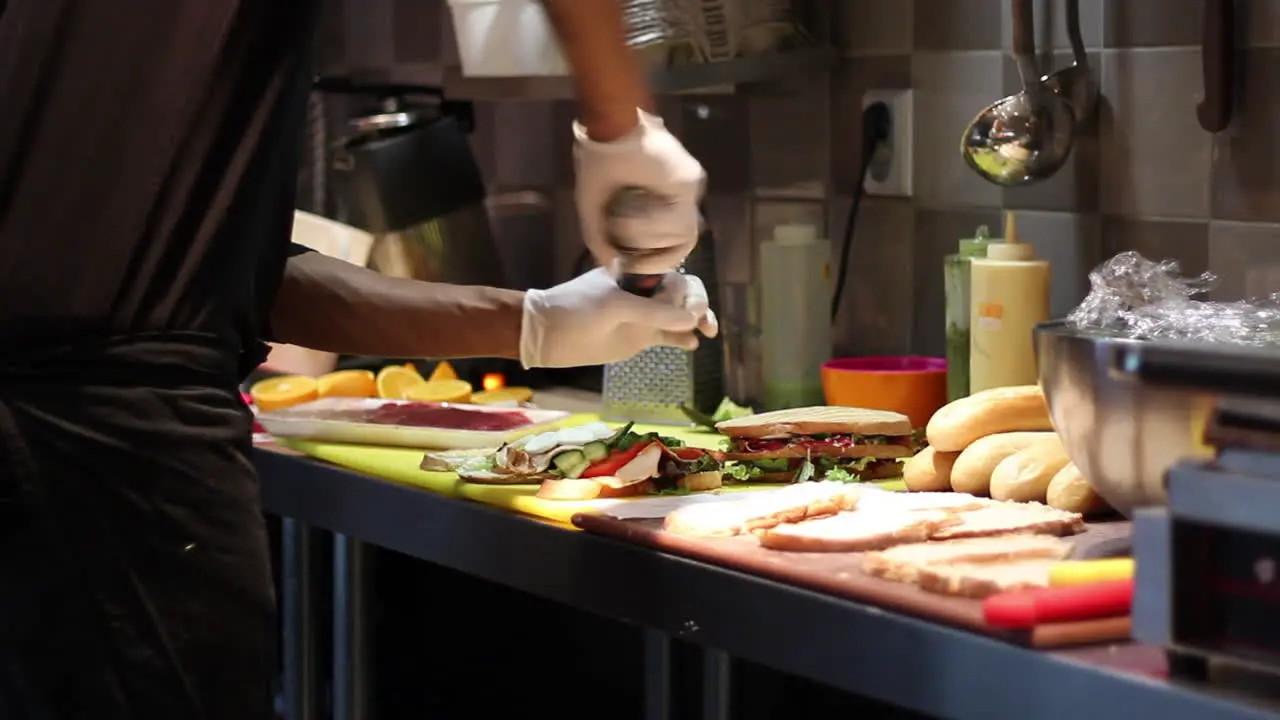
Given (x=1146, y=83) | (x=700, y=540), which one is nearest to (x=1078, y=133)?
(x=1146, y=83)

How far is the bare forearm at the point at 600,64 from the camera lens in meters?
1.29

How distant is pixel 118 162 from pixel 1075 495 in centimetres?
75

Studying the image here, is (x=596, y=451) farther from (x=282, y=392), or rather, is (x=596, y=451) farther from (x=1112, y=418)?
(x=282, y=392)

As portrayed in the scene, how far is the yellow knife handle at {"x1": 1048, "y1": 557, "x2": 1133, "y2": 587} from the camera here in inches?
40.1

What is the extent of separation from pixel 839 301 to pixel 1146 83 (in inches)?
19.4

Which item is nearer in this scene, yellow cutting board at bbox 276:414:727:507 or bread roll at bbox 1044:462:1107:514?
bread roll at bbox 1044:462:1107:514

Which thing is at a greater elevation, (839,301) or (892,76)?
(892,76)

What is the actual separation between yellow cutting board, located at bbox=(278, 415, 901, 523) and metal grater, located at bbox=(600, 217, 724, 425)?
28 mm

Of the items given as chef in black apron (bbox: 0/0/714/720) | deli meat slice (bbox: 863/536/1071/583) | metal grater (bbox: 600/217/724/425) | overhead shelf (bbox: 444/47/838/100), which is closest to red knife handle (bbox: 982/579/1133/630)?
deli meat slice (bbox: 863/536/1071/583)

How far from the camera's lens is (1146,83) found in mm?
1653

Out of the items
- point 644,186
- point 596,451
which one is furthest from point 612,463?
point 644,186

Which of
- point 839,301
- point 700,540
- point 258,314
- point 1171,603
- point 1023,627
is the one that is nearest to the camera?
point 1171,603

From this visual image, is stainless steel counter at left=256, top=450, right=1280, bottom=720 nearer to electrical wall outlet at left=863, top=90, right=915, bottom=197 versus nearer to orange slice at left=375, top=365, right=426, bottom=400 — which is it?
orange slice at left=375, top=365, right=426, bottom=400

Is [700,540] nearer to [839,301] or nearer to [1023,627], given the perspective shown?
[1023,627]
